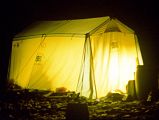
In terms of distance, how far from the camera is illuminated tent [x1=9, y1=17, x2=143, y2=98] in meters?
11.2

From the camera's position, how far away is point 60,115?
27.8 ft

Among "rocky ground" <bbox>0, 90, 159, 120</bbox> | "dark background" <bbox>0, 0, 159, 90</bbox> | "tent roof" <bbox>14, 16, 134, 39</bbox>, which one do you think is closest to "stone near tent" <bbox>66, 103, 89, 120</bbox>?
"rocky ground" <bbox>0, 90, 159, 120</bbox>

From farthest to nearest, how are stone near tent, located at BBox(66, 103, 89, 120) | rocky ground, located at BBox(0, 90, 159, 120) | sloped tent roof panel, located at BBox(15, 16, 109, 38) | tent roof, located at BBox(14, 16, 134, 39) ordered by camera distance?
sloped tent roof panel, located at BBox(15, 16, 109, 38), tent roof, located at BBox(14, 16, 134, 39), rocky ground, located at BBox(0, 90, 159, 120), stone near tent, located at BBox(66, 103, 89, 120)

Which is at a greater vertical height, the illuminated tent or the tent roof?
the tent roof

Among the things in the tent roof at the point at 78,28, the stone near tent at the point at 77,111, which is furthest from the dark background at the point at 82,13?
the stone near tent at the point at 77,111

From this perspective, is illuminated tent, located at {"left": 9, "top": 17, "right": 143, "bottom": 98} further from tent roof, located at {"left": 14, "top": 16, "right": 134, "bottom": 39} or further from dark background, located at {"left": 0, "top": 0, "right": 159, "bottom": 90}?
dark background, located at {"left": 0, "top": 0, "right": 159, "bottom": 90}

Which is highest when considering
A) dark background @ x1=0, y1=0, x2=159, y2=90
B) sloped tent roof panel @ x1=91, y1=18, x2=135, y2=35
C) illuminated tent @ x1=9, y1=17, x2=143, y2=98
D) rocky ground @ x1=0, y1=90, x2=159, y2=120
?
dark background @ x1=0, y1=0, x2=159, y2=90

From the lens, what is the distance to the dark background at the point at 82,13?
90.1ft

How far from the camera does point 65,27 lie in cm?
1259

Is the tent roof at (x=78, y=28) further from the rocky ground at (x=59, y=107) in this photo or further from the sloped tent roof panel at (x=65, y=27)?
the rocky ground at (x=59, y=107)

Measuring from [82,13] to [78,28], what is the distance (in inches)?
869

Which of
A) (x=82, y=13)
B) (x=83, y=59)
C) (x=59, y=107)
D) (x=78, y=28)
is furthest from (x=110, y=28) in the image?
(x=82, y=13)

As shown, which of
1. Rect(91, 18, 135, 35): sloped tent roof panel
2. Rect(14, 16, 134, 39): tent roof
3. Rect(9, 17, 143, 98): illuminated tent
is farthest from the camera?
Rect(14, 16, 134, 39): tent roof

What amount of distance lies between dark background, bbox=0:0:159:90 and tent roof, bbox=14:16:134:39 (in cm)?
1135
